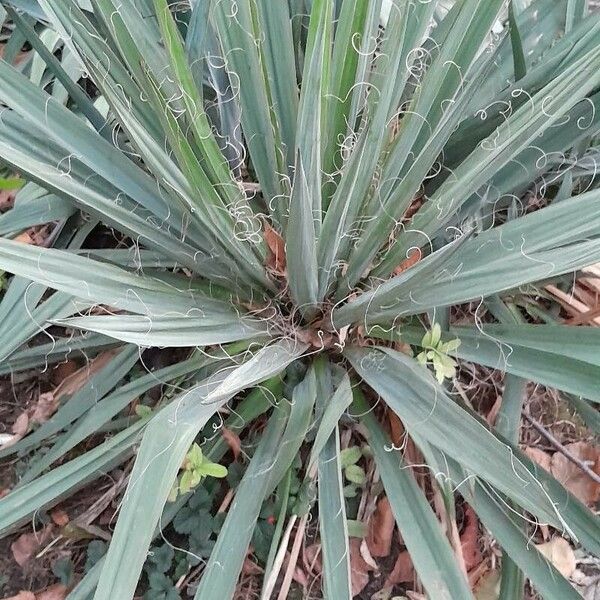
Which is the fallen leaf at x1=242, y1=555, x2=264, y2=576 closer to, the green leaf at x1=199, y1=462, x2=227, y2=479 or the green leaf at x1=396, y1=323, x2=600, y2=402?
the green leaf at x1=199, y1=462, x2=227, y2=479

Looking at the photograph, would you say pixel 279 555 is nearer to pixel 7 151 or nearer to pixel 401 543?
pixel 401 543

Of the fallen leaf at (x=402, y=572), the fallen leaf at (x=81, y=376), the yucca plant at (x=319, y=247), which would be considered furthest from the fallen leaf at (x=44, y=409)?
the fallen leaf at (x=402, y=572)

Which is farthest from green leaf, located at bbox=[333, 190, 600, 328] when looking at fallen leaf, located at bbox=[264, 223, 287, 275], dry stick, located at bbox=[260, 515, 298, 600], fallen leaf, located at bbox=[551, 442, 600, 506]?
fallen leaf, located at bbox=[551, 442, 600, 506]

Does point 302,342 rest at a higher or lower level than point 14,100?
lower

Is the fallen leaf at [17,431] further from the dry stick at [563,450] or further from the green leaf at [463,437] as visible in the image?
the dry stick at [563,450]

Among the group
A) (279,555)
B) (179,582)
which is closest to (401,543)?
(279,555)
